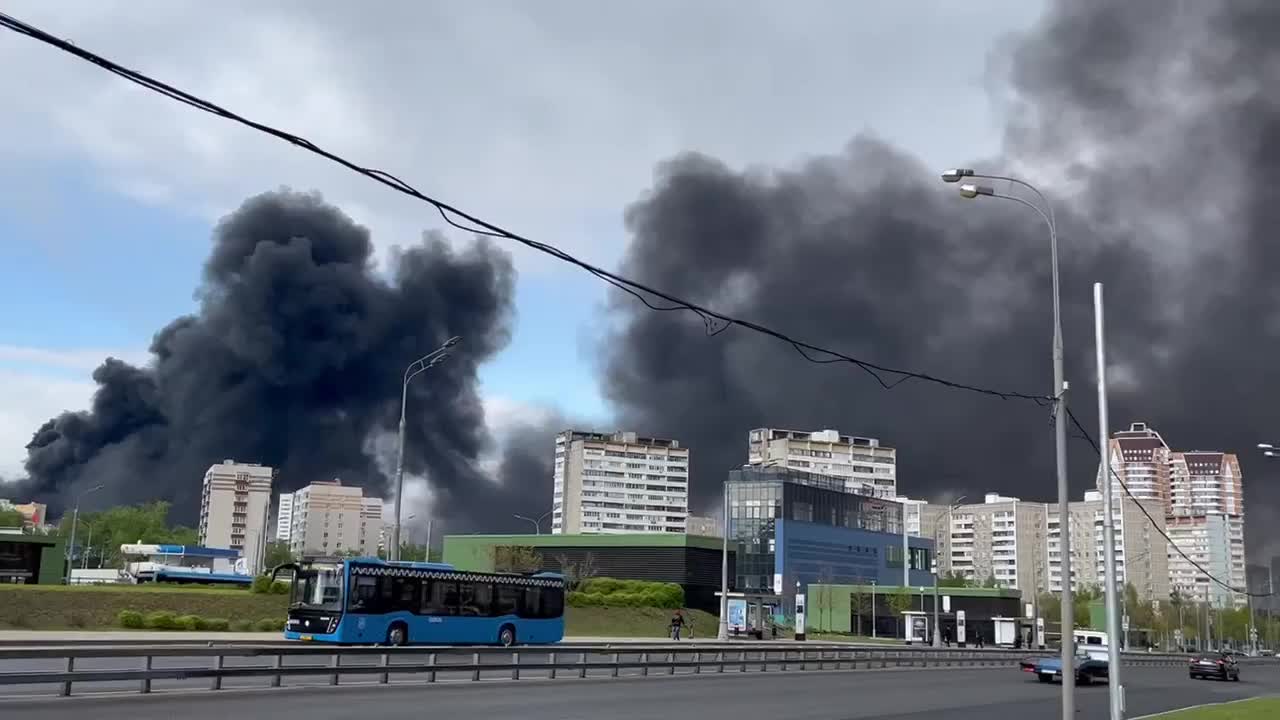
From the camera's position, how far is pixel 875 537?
12594cm

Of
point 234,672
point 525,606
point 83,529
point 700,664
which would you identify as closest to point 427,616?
point 525,606

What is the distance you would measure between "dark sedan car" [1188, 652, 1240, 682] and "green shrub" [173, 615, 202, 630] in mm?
42075

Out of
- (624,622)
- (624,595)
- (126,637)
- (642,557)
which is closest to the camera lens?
(126,637)

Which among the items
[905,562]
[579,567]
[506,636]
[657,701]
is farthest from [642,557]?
[657,701]

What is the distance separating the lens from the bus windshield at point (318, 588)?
37469 mm

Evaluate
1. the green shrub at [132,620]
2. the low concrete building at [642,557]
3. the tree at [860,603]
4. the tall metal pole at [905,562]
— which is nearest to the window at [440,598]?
the green shrub at [132,620]

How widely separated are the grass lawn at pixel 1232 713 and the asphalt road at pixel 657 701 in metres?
1.61

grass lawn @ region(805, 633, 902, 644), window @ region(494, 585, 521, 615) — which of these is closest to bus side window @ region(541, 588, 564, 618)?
window @ region(494, 585, 521, 615)

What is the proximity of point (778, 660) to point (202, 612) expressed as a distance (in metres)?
30.4

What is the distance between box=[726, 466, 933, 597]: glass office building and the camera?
113m

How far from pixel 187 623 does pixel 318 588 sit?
1512 centimetres

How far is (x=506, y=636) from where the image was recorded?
141 ft

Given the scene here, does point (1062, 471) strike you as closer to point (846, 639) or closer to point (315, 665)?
point (315, 665)

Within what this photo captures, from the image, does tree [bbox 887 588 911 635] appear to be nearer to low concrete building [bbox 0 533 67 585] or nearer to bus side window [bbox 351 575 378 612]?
low concrete building [bbox 0 533 67 585]
